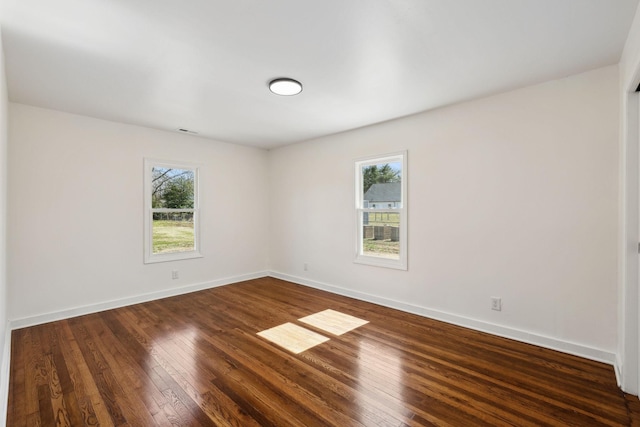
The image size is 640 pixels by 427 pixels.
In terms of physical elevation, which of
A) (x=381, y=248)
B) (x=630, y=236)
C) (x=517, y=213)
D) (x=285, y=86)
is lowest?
(x=381, y=248)

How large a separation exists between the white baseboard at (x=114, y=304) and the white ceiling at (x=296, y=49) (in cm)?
241

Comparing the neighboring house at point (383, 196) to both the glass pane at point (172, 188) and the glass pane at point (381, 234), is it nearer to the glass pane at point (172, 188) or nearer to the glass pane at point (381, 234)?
the glass pane at point (381, 234)

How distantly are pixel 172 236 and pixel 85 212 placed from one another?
1.17m

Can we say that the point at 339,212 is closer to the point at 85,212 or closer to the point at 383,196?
the point at 383,196

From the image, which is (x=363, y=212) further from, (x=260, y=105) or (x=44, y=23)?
(x=44, y=23)

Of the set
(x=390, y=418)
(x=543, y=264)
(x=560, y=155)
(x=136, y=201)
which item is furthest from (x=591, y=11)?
(x=136, y=201)

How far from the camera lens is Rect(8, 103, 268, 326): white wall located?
3389 millimetres

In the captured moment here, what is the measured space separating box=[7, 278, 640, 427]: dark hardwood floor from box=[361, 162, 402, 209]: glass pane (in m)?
1.56

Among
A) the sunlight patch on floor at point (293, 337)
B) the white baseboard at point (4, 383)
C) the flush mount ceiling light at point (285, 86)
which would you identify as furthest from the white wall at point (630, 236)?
the white baseboard at point (4, 383)

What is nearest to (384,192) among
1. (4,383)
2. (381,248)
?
(381,248)

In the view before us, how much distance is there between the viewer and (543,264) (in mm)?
2832

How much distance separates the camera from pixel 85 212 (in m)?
3.81

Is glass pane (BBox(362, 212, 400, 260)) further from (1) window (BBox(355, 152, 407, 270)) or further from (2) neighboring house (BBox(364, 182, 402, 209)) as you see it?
(2) neighboring house (BBox(364, 182, 402, 209))

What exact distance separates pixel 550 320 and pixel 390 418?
1.96 m
